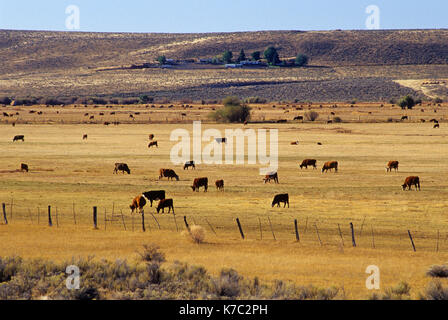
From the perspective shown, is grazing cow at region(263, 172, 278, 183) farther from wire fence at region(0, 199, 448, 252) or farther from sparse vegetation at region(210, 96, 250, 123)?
sparse vegetation at region(210, 96, 250, 123)

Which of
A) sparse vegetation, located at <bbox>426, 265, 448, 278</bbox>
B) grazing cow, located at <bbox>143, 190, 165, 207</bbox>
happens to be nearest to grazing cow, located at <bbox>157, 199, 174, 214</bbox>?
grazing cow, located at <bbox>143, 190, 165, 207</bbox>

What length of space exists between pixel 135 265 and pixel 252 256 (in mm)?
4475

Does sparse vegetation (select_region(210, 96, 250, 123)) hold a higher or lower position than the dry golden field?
higher

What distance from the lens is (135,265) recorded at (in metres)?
18.5

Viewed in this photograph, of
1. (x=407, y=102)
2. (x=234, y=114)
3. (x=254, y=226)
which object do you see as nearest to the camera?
(x=254, y=226)

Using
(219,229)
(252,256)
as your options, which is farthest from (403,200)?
(252,256)

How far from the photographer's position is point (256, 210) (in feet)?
98.9

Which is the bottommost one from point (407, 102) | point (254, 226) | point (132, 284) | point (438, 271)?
point (438, 271)

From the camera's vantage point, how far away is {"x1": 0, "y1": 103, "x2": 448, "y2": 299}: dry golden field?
2144cm

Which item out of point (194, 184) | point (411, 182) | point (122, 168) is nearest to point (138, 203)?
point (194, 184)

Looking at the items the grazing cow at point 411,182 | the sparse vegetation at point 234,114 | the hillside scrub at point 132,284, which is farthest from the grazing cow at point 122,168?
the sparse vegetation at point 234,114

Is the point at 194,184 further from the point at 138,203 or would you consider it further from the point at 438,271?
the point at 438,271
